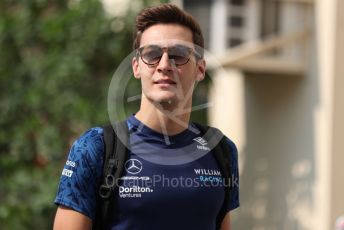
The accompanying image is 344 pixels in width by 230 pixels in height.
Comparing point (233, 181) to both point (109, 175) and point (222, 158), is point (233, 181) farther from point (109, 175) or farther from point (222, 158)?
point (109, 175)

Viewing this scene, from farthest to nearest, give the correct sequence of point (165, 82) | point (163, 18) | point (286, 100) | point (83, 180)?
1. point (286, 100)
2. point (163, 18)
3. point (165, 82)
4. point (83, 180)

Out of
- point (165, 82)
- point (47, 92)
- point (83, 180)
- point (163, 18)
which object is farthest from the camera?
point (47, 92)

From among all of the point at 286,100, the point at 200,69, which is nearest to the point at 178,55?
the point at 200,69

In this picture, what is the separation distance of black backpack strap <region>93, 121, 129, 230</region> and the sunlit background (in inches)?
240

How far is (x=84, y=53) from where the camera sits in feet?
30.4

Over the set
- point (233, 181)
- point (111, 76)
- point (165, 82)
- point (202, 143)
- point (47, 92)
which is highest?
point (111, 76)

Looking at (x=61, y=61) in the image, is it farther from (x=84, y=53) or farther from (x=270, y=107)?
(x=270, y=107)

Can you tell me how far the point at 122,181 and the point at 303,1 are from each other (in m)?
7.17

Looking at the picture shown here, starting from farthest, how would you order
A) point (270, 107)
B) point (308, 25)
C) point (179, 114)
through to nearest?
point (270, 107), point (308, 25), point (179, 114)

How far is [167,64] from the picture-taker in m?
2.60

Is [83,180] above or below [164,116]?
below

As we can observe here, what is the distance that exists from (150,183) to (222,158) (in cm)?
34

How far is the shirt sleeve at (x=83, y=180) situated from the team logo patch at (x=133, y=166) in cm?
9

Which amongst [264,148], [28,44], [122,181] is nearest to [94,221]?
[122,181]
